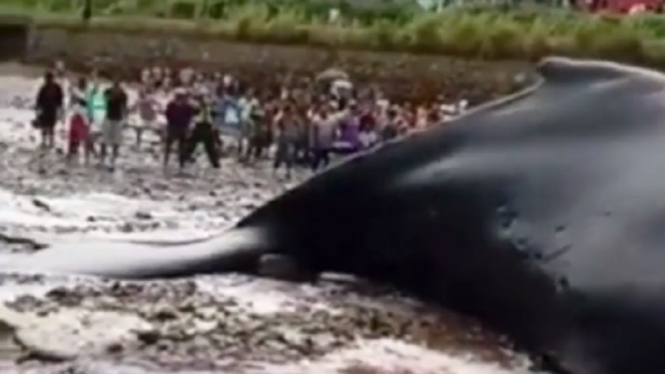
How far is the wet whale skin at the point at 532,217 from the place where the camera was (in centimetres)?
918

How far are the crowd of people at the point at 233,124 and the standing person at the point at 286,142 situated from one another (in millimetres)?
14

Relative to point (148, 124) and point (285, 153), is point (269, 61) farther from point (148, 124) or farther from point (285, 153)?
point (285, 153)

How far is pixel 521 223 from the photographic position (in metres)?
10.2

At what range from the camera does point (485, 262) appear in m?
10.3

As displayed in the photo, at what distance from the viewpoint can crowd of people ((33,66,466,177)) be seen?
940 inches

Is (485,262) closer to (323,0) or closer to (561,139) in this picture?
(561,139)

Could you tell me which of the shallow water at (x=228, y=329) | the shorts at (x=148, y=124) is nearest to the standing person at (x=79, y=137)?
the shorts at (x=148, y=124)

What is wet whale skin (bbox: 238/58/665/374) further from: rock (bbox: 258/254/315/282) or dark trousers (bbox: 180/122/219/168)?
dark trousers (bbox: 180/122/219/168)

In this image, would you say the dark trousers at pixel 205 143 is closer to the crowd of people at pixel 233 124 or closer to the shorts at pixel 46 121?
the crowd of people at pixel 233 124

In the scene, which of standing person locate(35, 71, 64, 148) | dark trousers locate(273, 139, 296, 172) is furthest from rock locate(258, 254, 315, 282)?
standing person locate(35, 71, 64, 148)

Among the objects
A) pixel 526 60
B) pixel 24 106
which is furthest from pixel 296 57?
pixel 24 106

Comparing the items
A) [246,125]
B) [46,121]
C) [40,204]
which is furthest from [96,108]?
[40,204]

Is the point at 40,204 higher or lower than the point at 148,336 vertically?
lower

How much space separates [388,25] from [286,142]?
65.1ft
